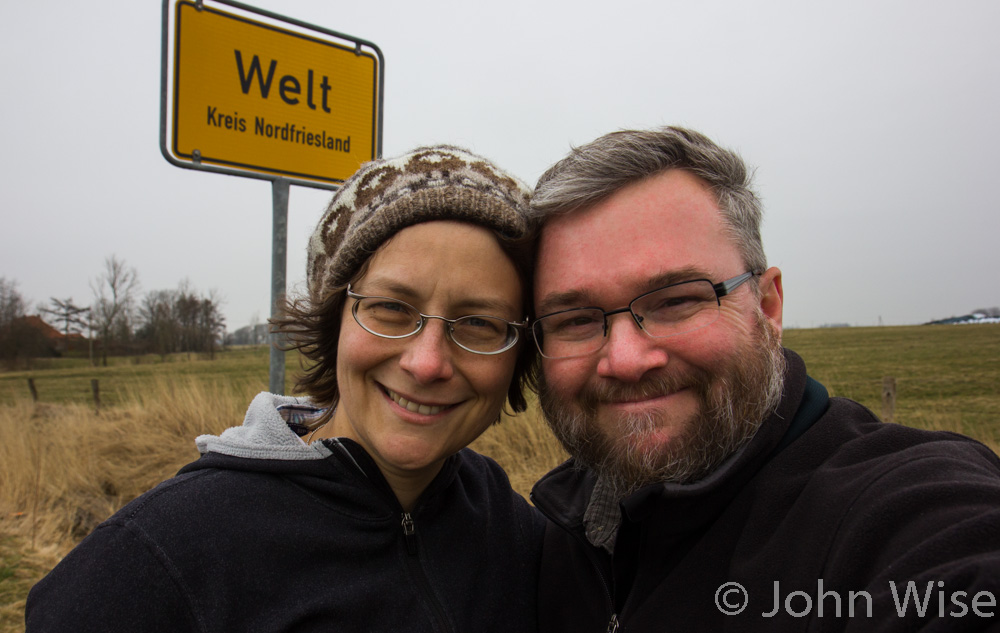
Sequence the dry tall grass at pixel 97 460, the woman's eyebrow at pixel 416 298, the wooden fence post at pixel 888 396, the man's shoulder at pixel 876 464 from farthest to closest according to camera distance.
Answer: the wooden fence post at pixel 888 396
the dry tall grass at pixel 97 460
the woman's eyebrow at pixel 416 298
the man's shoulder at pixel 876 464

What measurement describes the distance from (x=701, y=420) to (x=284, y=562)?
1.12 metres

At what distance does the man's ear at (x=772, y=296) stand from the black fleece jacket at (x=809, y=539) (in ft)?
0.64

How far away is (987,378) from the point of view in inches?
785

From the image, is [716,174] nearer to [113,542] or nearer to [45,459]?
[113,542]

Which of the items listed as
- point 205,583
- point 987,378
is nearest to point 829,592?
point 205,583

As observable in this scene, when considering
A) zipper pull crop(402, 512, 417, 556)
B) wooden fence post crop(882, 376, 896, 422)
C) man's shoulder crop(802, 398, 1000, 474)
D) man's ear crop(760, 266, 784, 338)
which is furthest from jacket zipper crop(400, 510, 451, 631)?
wooden fence post crop(882, 376, 896, 422)

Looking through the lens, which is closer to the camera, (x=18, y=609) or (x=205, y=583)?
(x=205, y=583)

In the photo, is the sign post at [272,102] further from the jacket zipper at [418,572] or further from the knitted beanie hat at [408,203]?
the jacket zipper at [418,572]

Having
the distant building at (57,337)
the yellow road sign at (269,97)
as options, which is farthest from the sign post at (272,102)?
the distant building at (57,337)

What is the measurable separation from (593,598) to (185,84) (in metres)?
2.75

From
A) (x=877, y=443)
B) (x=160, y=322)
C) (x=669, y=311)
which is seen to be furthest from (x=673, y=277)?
(x=160, y=322)

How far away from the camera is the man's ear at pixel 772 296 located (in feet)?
5.76

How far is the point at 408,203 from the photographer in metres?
1.55

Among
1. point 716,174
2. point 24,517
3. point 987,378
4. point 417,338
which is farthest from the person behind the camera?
point 987,378
